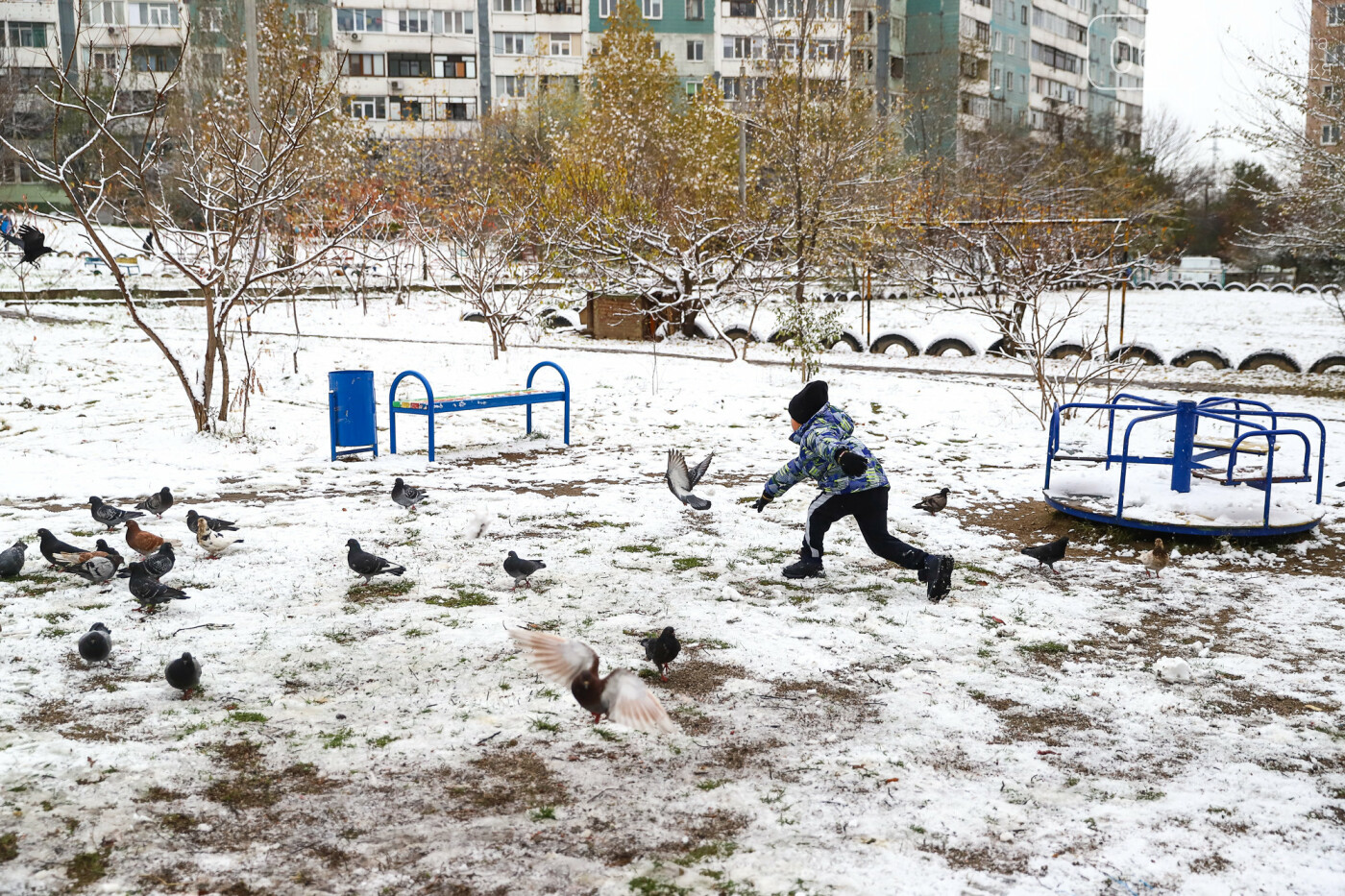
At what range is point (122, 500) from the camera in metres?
7.81

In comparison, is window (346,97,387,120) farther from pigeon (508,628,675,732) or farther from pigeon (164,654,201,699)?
pigeon (508,628,675,732)

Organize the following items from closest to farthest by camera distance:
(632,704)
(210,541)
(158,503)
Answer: (632,704) → (210,541) → (158,503)

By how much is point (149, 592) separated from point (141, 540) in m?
1.02

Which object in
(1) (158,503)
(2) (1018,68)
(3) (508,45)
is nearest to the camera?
(1) (158,503)

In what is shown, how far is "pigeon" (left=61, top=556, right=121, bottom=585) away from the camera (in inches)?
226

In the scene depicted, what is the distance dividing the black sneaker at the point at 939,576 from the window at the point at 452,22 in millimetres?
60190

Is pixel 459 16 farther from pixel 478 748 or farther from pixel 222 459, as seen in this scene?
pixel 478 748

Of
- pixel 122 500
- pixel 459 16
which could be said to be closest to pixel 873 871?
pixel 122 500

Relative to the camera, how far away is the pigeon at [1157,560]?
20.7ft

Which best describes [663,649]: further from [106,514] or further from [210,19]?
[210,19]

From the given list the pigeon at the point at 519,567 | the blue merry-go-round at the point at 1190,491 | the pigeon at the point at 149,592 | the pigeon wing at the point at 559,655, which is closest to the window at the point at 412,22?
the blue merry-go-round at the point at 1190,491

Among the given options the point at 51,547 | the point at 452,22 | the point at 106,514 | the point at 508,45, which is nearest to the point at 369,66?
the point at 452,22

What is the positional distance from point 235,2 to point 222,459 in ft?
124

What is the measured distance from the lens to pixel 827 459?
5988 mm
